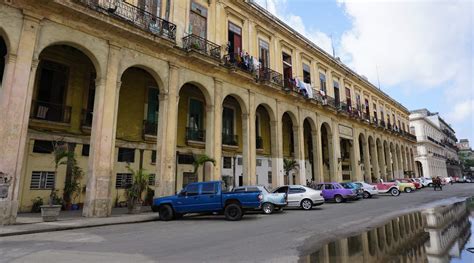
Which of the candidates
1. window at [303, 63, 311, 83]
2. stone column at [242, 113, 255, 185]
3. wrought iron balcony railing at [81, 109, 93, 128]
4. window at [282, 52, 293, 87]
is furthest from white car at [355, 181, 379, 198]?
wrought iron balcony railing at [81, 109, 93, 128]

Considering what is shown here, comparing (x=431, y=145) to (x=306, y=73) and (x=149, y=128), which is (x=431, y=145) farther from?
(x=149, y=128)

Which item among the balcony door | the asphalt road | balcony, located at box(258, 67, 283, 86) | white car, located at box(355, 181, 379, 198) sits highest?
balcony, located at box(258, 67, 283, 86)

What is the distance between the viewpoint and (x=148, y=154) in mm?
18156

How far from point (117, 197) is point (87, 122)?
4487 millimetres

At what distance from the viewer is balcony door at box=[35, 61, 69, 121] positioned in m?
14.4

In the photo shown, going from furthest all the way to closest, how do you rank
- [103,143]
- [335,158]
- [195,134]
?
[335,158], [195,134], [103,143]

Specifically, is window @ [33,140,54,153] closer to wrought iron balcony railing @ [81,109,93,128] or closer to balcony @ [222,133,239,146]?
wrought iron balcony railing @ [81,109,93,128]

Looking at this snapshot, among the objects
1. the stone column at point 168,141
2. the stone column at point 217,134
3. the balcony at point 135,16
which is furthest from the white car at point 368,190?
the balcony at point 135,16

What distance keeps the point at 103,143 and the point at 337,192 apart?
48.0 ft

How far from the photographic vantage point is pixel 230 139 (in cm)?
2253

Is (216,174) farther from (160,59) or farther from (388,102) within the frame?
(388,102)

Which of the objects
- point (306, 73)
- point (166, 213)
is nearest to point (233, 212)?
point (166, 213)

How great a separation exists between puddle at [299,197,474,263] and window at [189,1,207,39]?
14450 millimetres

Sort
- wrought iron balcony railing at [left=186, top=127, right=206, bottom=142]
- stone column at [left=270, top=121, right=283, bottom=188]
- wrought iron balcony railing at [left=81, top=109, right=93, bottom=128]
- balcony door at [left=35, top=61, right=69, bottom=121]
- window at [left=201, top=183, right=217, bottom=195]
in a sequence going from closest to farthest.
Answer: window at [left=201, top=183, right=217, bottom=195]
balcony door at [left=35, top=61, right=69, bottom=121]
wrought iron balcony railing at [left=81, top=109, right=93, bottom=128]
wrought iron balcony railing at [left=186, top=127, right=206, bottom=142]
stone column at [left=270, top=121, right=283, bottom=188]
